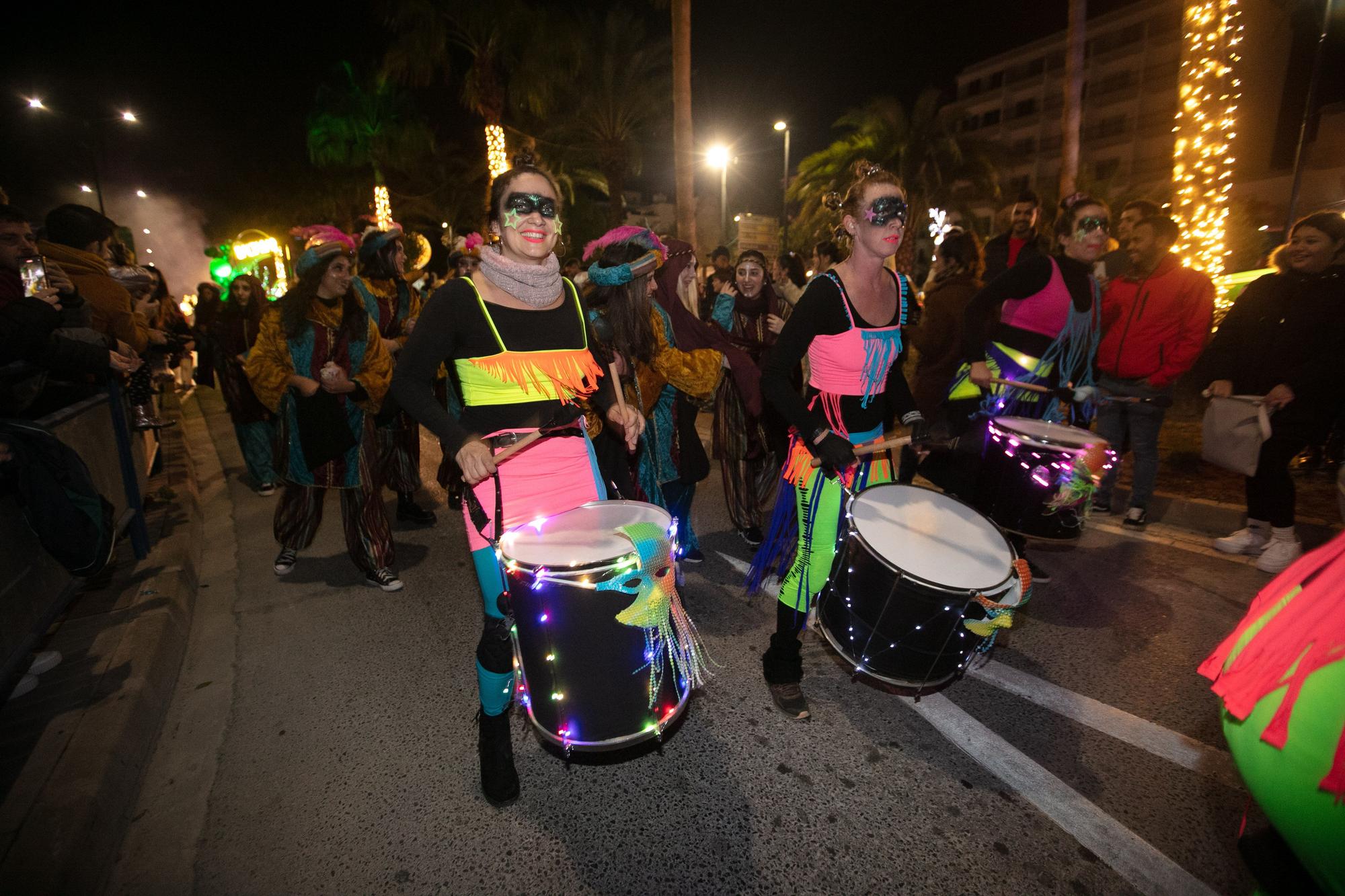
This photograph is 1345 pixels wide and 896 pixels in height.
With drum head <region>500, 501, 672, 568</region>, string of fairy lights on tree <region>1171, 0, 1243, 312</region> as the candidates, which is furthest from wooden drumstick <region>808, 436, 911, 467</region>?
string of fairy lights on tree <region>1171, 0, 1243, 312</region>

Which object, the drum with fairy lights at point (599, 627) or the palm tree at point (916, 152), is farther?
the palm tree at point (916, 152)

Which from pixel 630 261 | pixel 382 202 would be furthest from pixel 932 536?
pixel 382 202

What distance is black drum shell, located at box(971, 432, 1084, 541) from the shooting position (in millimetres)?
2977

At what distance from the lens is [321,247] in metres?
4.02

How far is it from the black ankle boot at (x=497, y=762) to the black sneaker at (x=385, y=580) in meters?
2.13

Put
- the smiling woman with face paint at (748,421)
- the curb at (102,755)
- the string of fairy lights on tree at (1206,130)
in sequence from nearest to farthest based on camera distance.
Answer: the curb at (102,755) → the smiling woman with face paint at (748,421) → the string of fairy lights on tree at (1206,130)

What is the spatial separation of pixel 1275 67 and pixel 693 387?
2650 cm

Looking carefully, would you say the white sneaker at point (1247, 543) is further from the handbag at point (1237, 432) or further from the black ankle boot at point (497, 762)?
the black ankle boot at point (497, 762)

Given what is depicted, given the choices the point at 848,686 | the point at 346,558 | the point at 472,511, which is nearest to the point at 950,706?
the point at 848,686

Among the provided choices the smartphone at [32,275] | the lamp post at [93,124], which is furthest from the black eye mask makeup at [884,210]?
the lamp post at [93,124]

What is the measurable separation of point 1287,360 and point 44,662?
7.28 m

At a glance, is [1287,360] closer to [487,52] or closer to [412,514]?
[412,514]

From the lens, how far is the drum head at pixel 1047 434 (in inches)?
115

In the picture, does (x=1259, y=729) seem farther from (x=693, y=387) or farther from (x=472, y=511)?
(x=693, y=387)
